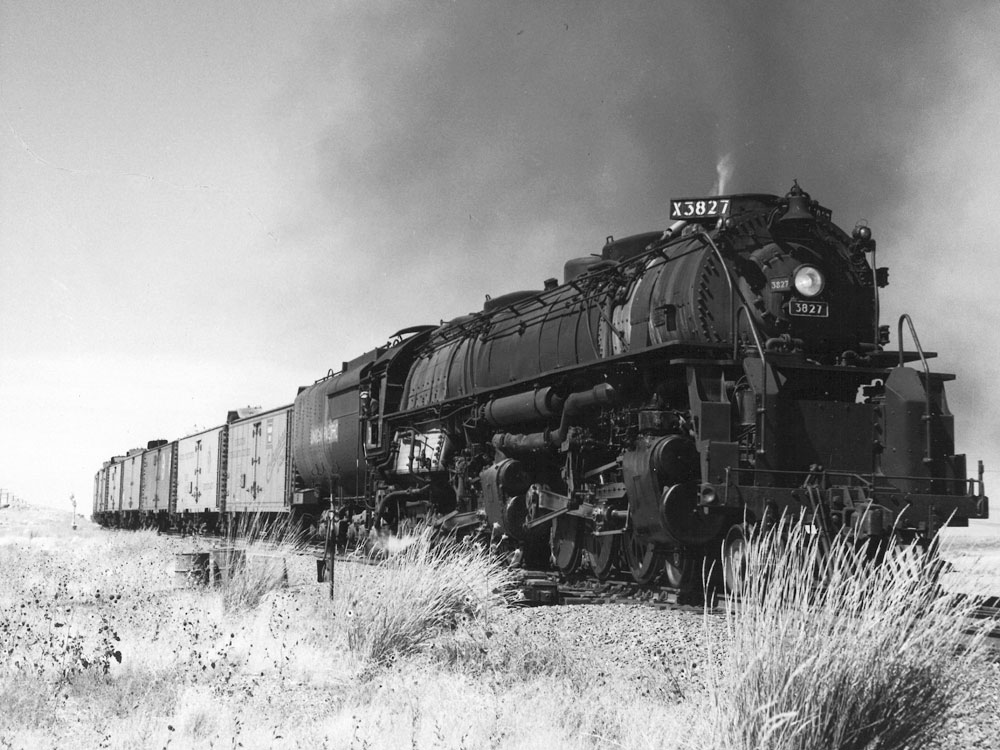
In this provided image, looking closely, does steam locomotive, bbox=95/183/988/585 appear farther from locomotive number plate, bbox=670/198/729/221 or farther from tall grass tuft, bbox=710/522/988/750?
tall grass tuft, bbox=710/522/988/750

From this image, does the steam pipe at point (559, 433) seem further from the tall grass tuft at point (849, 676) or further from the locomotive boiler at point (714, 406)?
the tall grass tuft at point (849, 676)

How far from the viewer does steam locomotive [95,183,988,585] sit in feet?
29.7

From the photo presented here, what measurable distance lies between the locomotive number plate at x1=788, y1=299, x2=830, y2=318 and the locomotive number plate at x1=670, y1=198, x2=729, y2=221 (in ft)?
4.12

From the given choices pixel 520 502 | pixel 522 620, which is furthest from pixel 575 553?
pixel 522 620

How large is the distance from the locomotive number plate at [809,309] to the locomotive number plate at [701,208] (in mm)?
1254

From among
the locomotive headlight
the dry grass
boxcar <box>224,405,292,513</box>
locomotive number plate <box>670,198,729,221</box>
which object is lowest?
the dry grass

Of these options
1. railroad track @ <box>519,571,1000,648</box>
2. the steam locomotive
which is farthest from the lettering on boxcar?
railroad track @ <box>519,571,1000,648</box>

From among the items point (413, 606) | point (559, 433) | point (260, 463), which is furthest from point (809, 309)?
point (260, 463)

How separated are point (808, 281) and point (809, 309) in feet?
0.91

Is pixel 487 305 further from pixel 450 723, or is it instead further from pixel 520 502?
pixel 450 723

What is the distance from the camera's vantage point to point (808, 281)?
387 inches

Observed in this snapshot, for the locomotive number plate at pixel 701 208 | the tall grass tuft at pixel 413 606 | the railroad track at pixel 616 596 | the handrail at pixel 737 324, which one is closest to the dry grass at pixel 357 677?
the tall grass tuft at pixel 413 606

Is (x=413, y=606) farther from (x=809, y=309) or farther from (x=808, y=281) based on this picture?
(x=808, y=281)

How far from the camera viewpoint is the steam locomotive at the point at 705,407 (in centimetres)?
905
